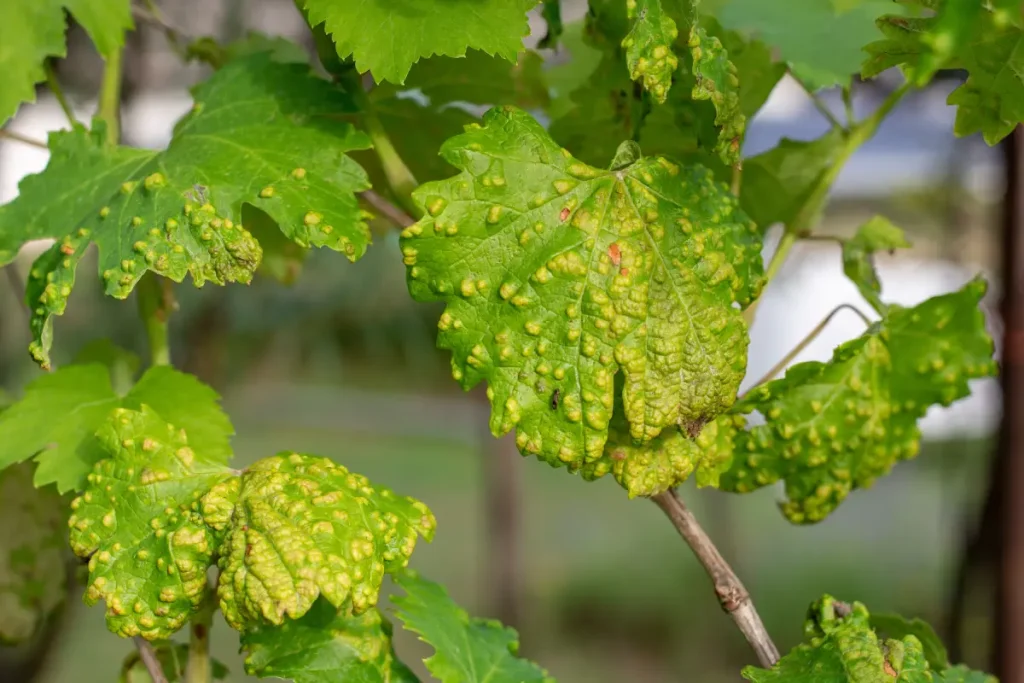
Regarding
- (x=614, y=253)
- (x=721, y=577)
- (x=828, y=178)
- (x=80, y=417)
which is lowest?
(x=721, y=577)

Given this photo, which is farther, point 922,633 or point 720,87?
point 922,633

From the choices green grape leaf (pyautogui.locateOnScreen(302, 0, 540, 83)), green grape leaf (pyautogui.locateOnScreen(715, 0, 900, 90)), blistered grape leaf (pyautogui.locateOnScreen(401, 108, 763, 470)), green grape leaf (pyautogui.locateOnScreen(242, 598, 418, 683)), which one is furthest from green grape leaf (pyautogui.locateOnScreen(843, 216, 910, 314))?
green grape leaf (pyautogui.locateOnScreen(242, 598, 418, 683))

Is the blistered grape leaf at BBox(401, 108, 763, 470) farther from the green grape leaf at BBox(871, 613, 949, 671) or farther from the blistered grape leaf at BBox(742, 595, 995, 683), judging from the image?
the green grape leaf at BBox(871, 613, 949, 671)

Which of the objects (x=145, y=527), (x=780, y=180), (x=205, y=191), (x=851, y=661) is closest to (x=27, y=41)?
(x=205, y=191)

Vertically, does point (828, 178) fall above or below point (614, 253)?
above

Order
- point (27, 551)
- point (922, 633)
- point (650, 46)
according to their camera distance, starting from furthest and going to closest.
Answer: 1. point (27, 551)
2. point (922, 633)
3. point (650, 46)

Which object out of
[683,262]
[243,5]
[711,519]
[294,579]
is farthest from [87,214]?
[711,519]

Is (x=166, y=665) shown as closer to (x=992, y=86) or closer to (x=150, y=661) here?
(x=150, y=661)
